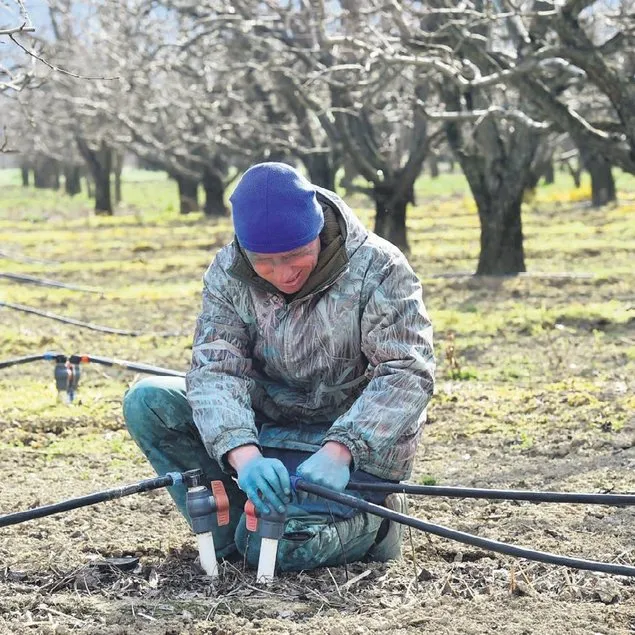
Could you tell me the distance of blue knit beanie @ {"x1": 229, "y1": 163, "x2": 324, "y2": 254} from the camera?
358cm

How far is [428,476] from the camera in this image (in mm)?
5488

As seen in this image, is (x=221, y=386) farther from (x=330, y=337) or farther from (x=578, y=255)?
(x=578, y=255)

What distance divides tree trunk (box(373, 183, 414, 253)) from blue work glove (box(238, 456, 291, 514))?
1354 cm

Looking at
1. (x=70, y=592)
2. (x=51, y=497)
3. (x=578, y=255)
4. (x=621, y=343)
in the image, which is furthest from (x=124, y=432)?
(x=578, y=255)

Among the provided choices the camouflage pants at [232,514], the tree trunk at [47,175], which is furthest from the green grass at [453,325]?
the tree trunk at [47,175]

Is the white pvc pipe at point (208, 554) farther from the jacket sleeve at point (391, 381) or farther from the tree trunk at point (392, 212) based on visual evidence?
the tree trunk at point (392, 212)

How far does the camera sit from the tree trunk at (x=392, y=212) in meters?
17.2

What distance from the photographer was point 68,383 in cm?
693

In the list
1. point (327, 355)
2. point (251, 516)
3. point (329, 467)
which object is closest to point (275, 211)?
point (327, 355)

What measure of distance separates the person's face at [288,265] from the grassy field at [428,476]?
3.07 feet

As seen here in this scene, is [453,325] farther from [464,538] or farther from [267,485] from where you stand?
[267,485]

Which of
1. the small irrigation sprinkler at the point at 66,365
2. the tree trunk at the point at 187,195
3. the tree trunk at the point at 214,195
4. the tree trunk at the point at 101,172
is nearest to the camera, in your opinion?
the small irrigation sprinkler at the point at 66,365

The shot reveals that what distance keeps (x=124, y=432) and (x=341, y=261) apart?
312cm

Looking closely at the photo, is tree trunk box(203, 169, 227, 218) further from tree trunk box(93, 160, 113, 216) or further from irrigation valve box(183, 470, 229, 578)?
irrigation valve box(183, 470, 229, 578)
